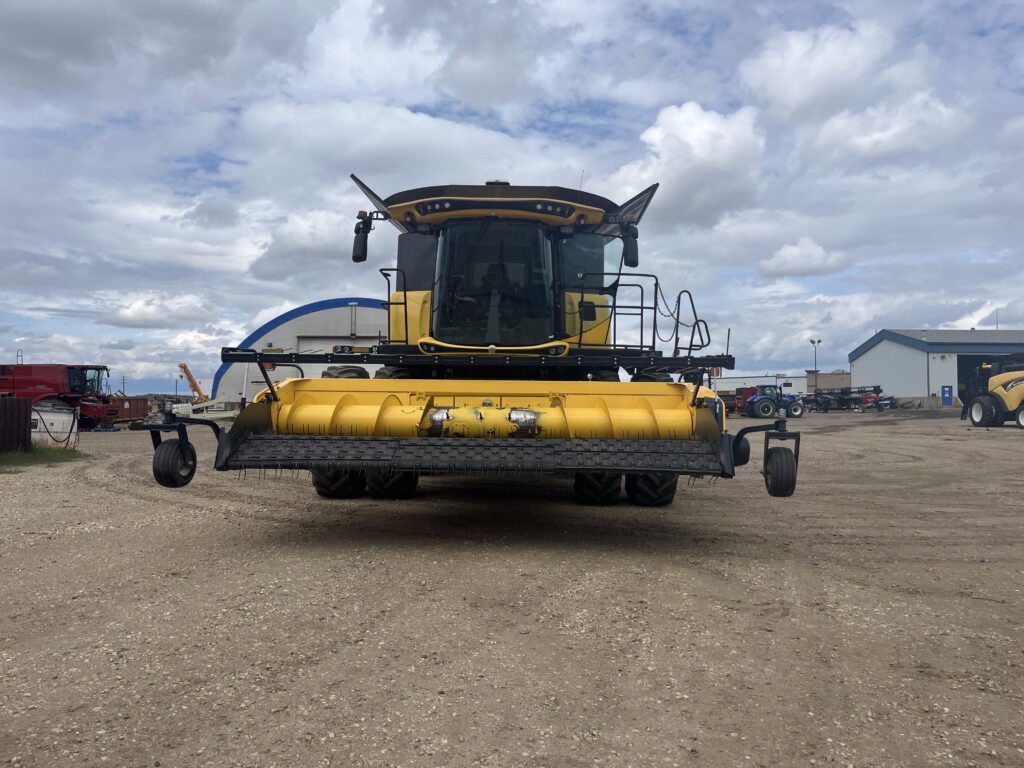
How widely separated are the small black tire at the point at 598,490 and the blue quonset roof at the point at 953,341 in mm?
51691

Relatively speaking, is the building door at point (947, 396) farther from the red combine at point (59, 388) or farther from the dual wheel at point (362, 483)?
the dual wheel at point (362, 483)

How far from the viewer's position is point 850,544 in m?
6.58

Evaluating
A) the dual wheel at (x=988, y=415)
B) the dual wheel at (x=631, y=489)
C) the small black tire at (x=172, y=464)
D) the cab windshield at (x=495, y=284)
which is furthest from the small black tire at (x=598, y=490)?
the dual wheel at (x=988, y=415)

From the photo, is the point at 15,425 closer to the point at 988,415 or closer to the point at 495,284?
the point at 495,284

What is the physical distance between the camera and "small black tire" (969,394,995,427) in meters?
25.4

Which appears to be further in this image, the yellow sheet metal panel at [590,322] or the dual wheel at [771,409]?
the dual wheel at [771,409]

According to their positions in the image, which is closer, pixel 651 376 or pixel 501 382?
pixel 501 382

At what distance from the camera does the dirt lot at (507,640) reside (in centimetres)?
281

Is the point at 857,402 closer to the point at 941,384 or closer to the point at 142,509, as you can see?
the point at 941,384

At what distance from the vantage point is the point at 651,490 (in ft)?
25.9

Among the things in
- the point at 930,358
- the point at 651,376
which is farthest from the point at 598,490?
the point at 930,358

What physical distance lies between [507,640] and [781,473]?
8.36 ft

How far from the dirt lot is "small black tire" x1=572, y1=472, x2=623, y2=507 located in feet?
1.16

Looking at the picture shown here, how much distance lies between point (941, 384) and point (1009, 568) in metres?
52.4
